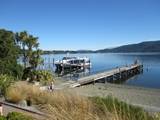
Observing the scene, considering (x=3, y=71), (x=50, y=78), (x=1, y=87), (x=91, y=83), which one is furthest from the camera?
(x=91, y=83)

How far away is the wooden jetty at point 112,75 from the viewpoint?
120 ft

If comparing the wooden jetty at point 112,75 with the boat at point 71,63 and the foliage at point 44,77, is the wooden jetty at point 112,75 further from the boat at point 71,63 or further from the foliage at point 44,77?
the boat at point 71,63

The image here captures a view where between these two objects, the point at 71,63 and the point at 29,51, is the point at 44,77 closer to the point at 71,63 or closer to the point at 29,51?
the point at 29,51

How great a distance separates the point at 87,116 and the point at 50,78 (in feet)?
73.7

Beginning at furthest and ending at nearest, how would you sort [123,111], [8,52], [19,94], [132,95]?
[132,95] < [8,52] < [19,94] < [123,111]

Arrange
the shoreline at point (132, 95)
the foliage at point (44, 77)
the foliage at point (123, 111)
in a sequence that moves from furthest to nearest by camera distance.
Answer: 1. the foliage at point (44, 77)
2. the shoreline at point (132, 95)
3. the foliage at point (123, 111)

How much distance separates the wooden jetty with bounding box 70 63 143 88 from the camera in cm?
3656

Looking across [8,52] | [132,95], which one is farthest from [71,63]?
[8,52]

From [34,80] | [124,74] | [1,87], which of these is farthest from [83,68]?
[1,87]

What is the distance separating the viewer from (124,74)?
196 feet

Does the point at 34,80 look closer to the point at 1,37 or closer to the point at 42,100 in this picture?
the point at 1,37

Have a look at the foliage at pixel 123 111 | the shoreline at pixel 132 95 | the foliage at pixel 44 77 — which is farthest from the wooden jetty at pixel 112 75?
the foliage at pixel 123 111

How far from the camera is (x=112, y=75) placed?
51.9 meters

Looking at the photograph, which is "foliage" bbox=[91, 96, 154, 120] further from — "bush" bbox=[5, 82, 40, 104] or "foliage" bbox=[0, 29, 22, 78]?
"foliage" bbox=[0, 29, 22, 78]
